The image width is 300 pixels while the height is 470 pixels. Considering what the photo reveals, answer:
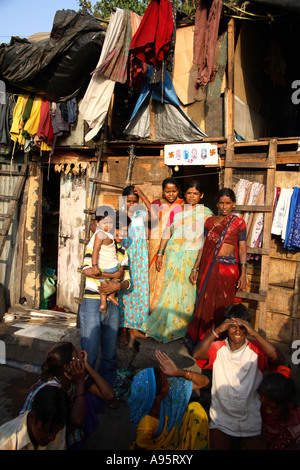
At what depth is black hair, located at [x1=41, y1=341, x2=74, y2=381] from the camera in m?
2.40

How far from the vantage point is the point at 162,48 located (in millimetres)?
4625

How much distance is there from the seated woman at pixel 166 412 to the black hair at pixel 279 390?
475 mm

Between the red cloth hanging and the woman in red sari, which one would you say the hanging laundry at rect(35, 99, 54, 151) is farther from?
the woman in red sari

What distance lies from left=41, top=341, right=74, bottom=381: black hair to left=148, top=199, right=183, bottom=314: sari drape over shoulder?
7.29 feet

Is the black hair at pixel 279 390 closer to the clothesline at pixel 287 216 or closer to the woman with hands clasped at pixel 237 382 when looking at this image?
the woman with hands clasped at pixel 237 382

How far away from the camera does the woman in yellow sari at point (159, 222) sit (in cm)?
456

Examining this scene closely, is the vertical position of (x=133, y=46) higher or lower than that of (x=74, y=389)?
higher

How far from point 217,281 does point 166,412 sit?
181 cm

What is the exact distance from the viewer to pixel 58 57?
5293 millimetres

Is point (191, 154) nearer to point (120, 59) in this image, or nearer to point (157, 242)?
point (157, 242)

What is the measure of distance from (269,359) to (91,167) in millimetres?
4436

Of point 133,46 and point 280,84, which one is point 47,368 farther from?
point 280,84

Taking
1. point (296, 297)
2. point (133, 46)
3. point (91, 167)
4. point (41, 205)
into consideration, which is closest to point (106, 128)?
point (91, 167)

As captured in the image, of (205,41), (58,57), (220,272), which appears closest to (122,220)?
(220,272)
